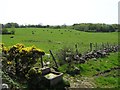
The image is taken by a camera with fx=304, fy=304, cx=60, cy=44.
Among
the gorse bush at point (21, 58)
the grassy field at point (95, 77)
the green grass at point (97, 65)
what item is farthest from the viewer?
the green grass at point (97, 65)

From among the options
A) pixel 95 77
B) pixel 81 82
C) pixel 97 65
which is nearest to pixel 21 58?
pixel 81 82

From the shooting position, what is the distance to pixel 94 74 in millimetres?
31391

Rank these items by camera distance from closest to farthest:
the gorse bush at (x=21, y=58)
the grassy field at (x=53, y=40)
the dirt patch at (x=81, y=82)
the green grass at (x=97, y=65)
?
1. the gorse bush at (x=21, y=58)
2. the dirt patch at (x=81, y=82)
3. the green grass at (x=97, y=65)
4. the grassy field at (x=53, y=40)

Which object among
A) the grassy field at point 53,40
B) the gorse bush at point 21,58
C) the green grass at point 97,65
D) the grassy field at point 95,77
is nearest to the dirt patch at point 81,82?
the grassy field at point 95,77

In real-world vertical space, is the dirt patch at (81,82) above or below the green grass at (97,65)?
below

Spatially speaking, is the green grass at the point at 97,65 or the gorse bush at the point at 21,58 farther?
the green grass at the point at 97,65

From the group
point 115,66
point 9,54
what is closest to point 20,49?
point 9,54

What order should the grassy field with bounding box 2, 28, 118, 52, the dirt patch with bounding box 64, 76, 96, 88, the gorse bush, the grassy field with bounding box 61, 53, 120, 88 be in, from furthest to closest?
the grassy field with bounding box 2, 28, 118, 52 < the grassy field with bounding box 61, 53, 120, 88 < the dirt patch with bounding box 64, 76, 96, 88 < the gorse bush

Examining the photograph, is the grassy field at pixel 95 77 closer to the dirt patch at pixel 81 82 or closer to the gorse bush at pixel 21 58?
the dirt patch at pixel 81 82

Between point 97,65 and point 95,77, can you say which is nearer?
point 95,77

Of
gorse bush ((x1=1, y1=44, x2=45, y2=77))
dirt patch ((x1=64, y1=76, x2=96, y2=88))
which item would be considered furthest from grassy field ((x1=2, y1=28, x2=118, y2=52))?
gorse bush ((x1=1, y1=44, x2=45, y2=77))

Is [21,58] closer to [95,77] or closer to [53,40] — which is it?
[95,77]

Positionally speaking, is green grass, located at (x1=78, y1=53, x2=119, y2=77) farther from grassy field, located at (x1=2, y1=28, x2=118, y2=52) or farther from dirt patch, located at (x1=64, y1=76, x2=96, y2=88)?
grassy field, located at (x1=2, y1=28, x2=118, y2=52)

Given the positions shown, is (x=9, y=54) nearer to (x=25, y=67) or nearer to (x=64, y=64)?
(x=25, y=67)
